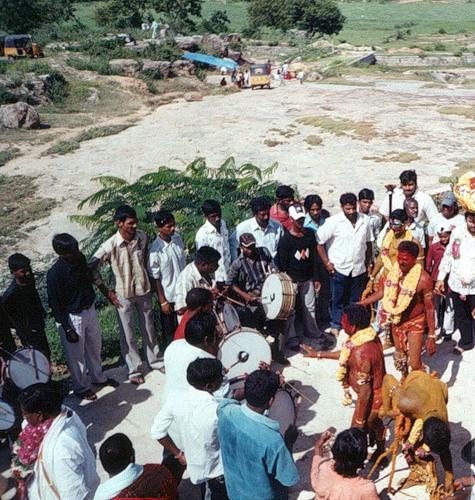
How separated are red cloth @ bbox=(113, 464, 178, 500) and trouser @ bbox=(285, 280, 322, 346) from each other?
144 inches

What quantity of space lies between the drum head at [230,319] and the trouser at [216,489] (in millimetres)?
1701

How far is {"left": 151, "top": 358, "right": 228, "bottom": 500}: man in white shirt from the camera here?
13.5 ft

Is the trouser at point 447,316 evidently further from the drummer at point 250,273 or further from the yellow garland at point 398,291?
the drummer at point 250,273

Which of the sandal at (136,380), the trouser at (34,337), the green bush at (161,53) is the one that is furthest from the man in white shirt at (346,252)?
the green bush at (161,53)

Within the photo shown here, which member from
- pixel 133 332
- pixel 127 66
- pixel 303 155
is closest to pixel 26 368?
pixel 133 332

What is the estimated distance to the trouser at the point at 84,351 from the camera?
6398 millimetres

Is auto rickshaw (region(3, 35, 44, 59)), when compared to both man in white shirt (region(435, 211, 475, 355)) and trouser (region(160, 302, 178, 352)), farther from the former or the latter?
man in white shirt (region(435, 211, 475, 355))

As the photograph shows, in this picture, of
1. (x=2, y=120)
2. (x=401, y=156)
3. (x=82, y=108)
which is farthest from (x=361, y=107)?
(x=2, y=120)

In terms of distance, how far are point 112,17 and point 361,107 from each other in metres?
43.5

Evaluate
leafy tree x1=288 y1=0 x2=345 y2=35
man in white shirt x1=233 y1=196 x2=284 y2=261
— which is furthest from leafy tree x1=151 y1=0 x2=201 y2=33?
man in white shirt x1=233 y1=196 x2=284 y2=261

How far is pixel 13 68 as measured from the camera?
1401 inches

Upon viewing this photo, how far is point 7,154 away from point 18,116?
180 inches

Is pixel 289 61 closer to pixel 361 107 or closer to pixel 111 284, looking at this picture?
pixel 361 107

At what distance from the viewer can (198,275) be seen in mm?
6363
